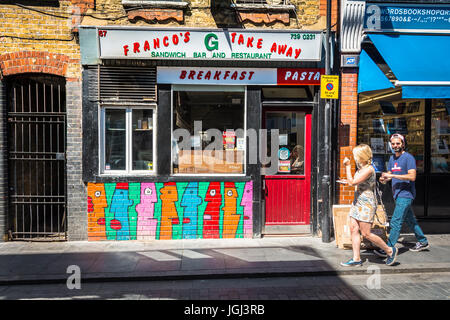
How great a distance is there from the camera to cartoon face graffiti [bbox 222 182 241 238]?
7.39m

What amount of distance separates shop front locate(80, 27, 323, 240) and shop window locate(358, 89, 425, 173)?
4.01ft

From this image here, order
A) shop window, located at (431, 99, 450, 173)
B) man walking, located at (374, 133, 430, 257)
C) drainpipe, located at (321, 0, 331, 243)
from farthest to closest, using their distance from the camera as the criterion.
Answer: shop window, located at (431, 99, 450, 173)
drainpipe, located at (321, 0, 331, 243)
man walking, located at (374, 133, 430, 257)

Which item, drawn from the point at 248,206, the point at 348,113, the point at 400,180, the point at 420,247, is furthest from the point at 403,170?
the point at 248,206

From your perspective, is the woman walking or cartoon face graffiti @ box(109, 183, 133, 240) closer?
the woman walking

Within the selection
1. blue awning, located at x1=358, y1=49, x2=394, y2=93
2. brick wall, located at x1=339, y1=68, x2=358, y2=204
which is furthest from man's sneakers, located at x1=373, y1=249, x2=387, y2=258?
blue awning, located at x1=358, y1=49, x2=394, y2=93

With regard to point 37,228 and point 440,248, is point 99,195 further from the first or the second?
point 440,248

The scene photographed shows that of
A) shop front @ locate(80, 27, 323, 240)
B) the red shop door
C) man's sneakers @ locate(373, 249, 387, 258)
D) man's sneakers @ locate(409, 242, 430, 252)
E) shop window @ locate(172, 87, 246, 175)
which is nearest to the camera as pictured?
man's sneakers @ locate(373, 249, 387, 258)

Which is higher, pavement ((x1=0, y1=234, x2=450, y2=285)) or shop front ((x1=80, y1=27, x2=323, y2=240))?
shop front ((x1=80, y1=27, x2=323, y2=240))

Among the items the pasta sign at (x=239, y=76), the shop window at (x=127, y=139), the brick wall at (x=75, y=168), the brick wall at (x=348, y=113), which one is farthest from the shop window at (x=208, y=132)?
the brick wall at (x=348, y=113)

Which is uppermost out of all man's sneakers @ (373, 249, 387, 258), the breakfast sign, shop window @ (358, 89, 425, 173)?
the breakfast sign

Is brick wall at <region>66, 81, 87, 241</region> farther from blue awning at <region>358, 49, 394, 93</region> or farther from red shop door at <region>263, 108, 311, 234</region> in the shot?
blue awning at <region>358, 49, 394, 93</region>

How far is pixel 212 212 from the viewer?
7.38m

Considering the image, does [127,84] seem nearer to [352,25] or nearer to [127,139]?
[127,139]

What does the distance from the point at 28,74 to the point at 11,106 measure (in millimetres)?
730
